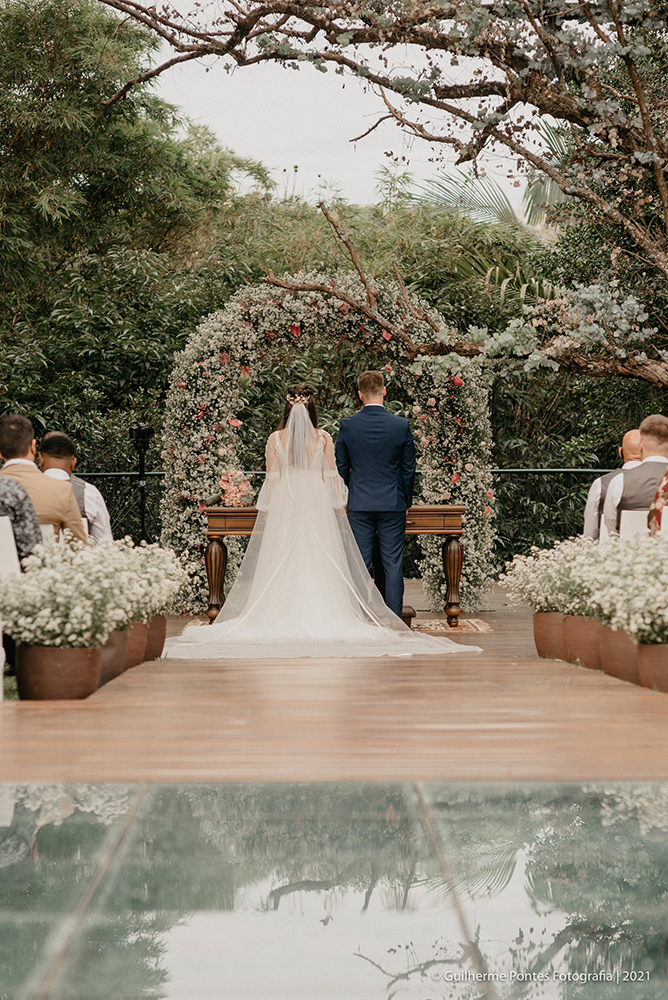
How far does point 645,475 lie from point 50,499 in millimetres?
3111

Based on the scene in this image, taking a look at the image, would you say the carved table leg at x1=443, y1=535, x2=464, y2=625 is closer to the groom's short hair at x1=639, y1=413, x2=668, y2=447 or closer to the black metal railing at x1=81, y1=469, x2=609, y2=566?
the groom's short hair at x1=639, y1=413, x2=668, y2=447

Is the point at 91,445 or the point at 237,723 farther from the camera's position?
the point at 91,445

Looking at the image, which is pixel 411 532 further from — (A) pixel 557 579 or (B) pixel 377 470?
(A) pixel 557 579

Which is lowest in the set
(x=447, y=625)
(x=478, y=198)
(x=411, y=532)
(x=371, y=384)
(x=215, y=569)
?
(x=447, y=625)

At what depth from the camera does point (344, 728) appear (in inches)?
135

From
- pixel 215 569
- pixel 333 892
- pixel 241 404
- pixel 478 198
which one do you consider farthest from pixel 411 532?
pixel 478 198

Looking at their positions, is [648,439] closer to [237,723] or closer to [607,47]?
[607,47]

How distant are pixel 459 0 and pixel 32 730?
486 centimetres

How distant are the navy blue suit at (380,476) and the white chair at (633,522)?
1446 mm

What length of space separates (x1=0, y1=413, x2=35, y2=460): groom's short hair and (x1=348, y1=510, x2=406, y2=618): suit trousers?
2555 millimetres

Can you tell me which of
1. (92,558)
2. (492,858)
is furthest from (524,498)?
(492,858)

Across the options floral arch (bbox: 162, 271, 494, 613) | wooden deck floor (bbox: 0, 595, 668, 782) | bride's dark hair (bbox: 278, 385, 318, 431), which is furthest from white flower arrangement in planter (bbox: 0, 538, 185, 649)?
floral arch (bbox: 162, 271, 494, 613)

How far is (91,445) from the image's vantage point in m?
11.9

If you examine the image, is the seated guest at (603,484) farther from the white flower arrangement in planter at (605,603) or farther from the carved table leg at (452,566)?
the carved table leg at (452,566)
